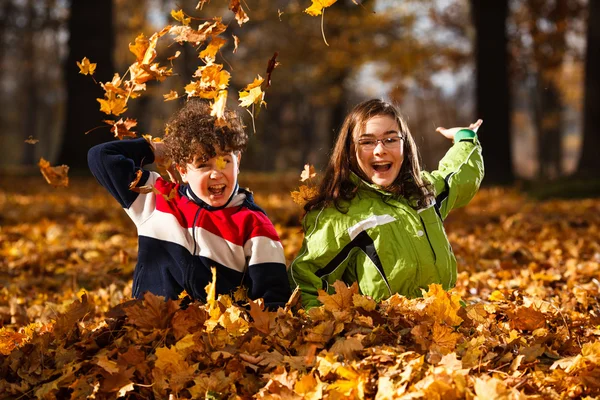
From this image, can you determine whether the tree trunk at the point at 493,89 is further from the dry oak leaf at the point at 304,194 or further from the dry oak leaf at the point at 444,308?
the dry oak leaf at the point at 444,308

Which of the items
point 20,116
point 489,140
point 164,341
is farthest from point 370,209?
point 20,116

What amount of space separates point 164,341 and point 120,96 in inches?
46.5

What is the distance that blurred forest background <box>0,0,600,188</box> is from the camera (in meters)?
11.1

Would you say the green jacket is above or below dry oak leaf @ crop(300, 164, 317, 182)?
below

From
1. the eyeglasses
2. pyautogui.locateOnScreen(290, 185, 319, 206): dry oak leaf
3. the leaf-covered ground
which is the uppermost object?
the eyeglasses

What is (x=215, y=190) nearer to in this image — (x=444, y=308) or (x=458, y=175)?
(x=444, y=308)

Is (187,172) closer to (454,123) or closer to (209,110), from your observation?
(209,110)

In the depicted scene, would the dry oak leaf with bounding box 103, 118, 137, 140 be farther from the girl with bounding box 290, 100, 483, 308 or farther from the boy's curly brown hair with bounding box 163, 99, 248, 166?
the girl with bounding box 290, 100, 483, 308

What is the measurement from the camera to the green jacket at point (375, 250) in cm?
298

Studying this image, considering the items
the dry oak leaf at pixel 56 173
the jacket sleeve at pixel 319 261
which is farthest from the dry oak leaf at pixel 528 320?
the dry oak leaf at pixel 56 173

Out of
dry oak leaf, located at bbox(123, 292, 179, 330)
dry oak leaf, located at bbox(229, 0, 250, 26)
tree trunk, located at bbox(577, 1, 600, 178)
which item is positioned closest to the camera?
dry oak leaf, located at bbox(123, 292, 179, 330)

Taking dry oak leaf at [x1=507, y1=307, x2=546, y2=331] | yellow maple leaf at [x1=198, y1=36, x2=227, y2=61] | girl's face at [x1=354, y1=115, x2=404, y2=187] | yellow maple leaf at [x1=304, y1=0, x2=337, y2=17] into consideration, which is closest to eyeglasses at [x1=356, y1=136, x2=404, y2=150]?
girl's face at [x1=354, y1=115, x2=404, y2=187]

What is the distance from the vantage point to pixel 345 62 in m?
17.2

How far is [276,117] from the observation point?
30.9 m
